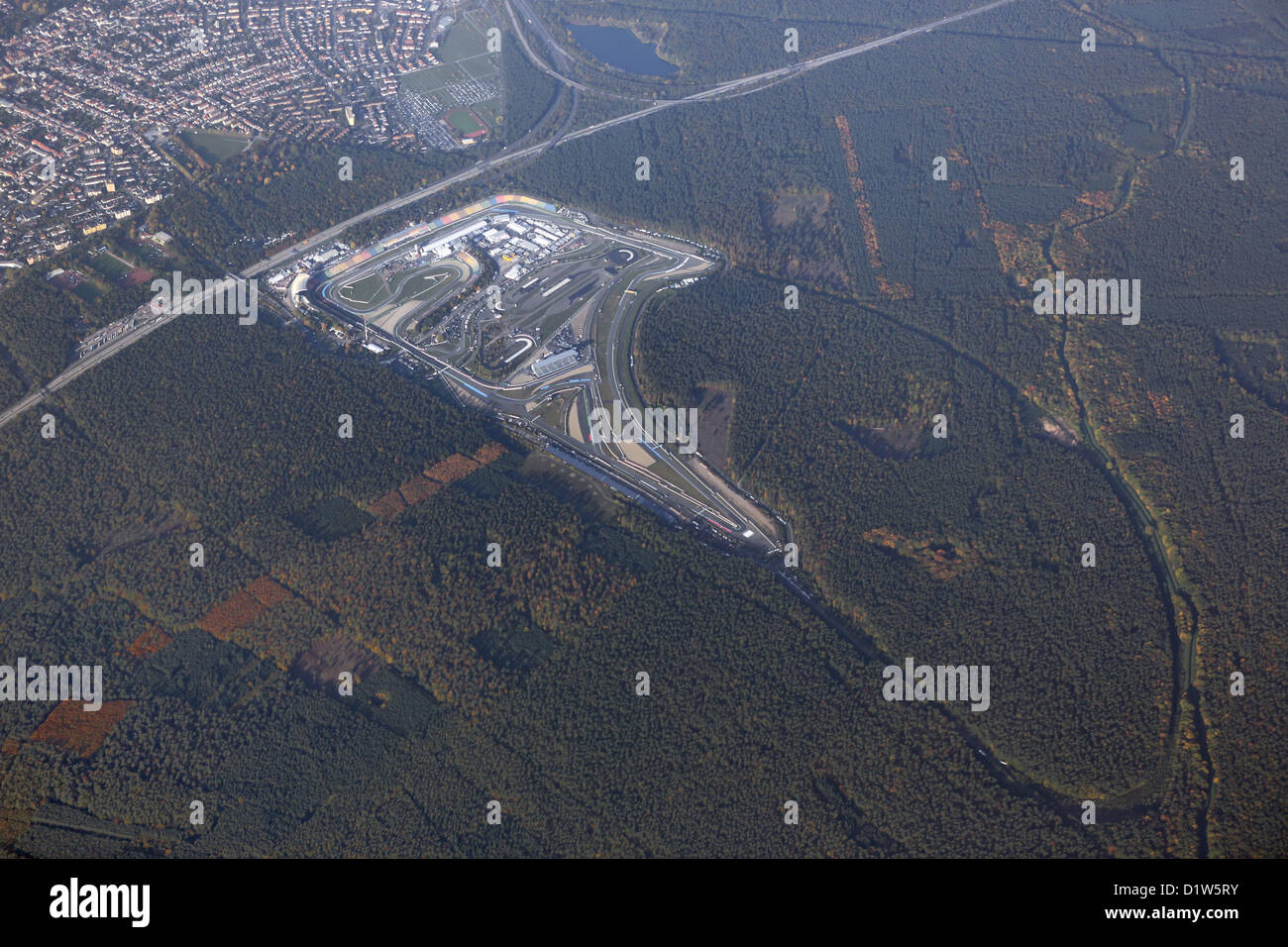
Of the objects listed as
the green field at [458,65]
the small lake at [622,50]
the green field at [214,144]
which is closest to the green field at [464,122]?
the green field at [458,65]

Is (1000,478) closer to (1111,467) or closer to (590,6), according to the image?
(1111,467)

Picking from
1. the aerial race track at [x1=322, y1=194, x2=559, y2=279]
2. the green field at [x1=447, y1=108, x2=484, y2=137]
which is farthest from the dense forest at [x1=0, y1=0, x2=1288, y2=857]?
the green field at [x1=447, y1=108, x2=484, y2=137]

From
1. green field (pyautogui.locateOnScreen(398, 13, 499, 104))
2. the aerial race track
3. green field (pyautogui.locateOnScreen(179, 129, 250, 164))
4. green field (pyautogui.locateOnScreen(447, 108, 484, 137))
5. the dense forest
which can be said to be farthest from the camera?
green field (pyautogui.locateOnScreen(398, 13, 499, 104))

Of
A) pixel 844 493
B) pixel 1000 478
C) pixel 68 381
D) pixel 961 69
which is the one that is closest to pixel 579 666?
pixel 844 493

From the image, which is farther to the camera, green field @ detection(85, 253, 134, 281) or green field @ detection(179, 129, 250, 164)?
green field @ detection(179, 129, 250, 164)

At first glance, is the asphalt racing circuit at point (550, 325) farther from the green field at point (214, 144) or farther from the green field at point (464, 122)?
the green field at point (214, 144)

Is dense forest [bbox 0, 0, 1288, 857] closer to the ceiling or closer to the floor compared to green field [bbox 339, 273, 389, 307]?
closer to the floor

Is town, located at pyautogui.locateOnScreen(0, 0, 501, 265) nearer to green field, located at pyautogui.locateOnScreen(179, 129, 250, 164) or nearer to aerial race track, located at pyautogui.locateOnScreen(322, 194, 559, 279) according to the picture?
green field, located at pyautogui.locateOnScreen(179, 129, 250, 164)

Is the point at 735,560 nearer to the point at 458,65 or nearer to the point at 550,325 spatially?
the point at 550,325
